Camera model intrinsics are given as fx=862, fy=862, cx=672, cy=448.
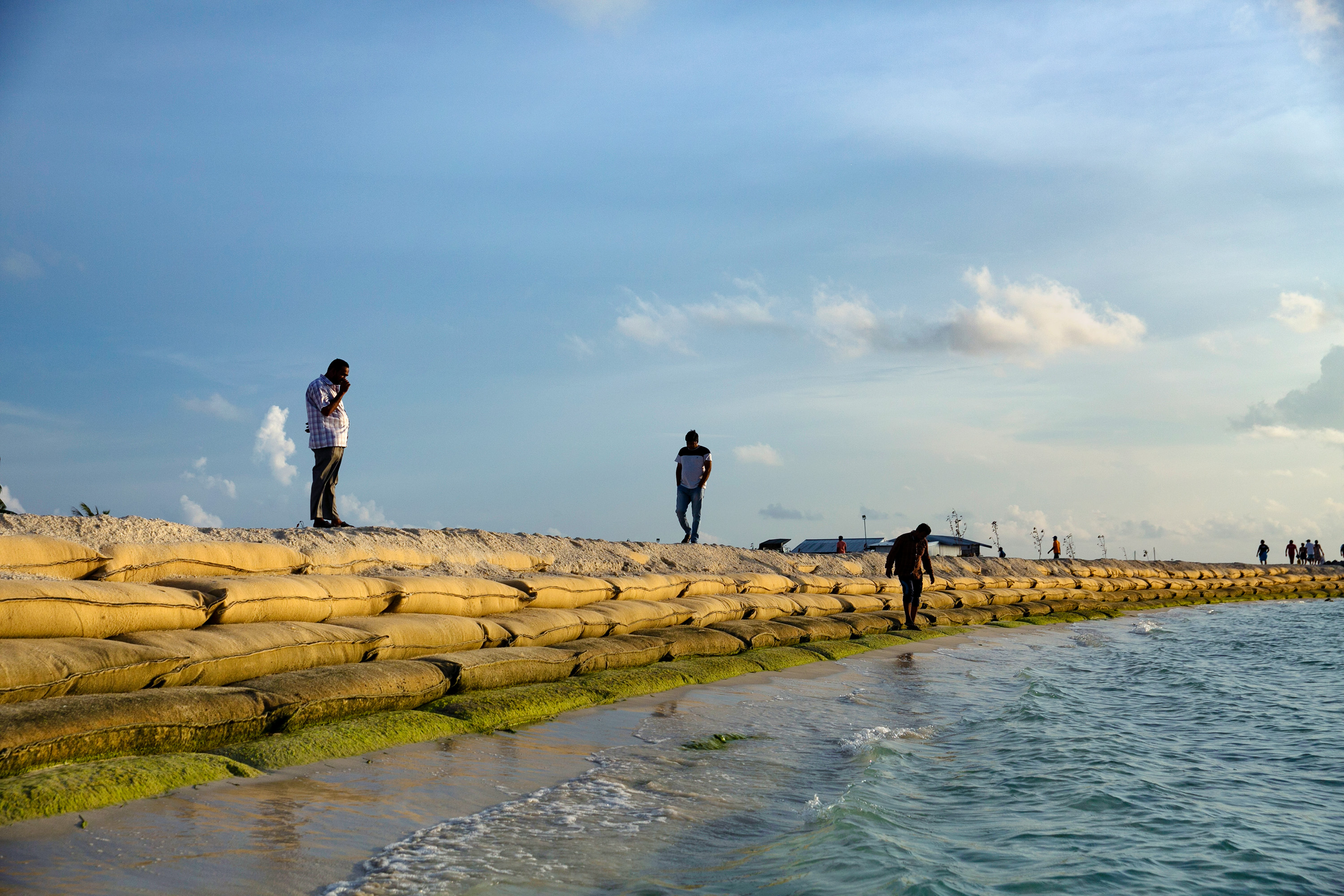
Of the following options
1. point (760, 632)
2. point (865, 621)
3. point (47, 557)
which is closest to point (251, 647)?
point (47, 557)

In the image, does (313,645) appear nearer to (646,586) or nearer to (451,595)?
(451,595)

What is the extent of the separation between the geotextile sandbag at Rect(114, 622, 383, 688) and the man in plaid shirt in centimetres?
220

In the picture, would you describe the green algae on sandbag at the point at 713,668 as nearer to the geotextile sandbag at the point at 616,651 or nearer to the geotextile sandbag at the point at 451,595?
the geotextile sandbag at the point at 616,651

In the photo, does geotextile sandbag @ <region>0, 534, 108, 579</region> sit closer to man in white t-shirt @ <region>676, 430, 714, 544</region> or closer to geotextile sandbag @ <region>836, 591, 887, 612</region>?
man in white t-shirt @ <region>676, 430, 714, 544</region>

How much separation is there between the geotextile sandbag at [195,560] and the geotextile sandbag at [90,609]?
1.46ft

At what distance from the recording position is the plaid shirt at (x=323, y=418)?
23.4 ft

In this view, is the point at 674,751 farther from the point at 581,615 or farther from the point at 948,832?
the point at 581,615

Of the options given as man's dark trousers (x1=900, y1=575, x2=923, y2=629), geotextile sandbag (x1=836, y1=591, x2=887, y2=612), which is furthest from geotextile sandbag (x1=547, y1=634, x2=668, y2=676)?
geotextile sandbag (x1=836, y1=591, x2=887, y2=612)

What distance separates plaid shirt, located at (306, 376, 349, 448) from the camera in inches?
281

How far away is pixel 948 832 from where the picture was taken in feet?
12.2

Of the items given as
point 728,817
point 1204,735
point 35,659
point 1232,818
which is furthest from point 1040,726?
point 35,659

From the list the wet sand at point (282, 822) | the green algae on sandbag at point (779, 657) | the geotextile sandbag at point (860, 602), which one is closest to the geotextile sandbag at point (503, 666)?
the wet sand at point (282, 822)

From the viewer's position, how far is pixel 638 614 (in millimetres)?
7930

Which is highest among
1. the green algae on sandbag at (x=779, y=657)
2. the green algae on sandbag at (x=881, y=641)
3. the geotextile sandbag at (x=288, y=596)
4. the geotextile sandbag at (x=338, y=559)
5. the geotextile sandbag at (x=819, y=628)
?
the geotextile sandbag at (x=338, y=559)
